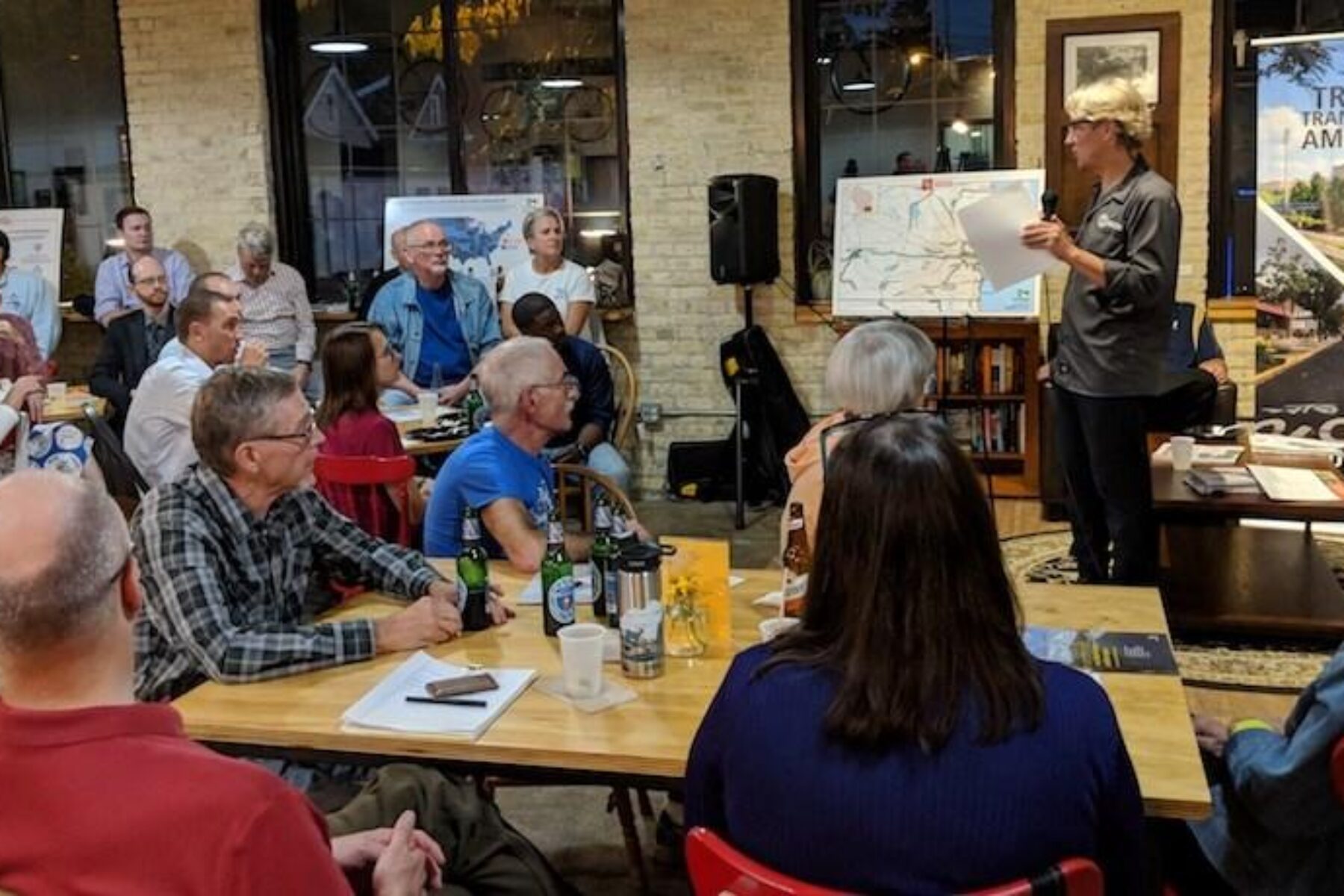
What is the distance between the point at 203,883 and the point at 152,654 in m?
1.18

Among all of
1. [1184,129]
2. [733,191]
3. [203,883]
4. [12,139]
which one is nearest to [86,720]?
[203,883]

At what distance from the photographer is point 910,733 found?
1.41 m

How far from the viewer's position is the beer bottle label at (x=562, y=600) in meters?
2.39

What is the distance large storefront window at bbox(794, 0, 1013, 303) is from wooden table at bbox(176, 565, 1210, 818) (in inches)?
204

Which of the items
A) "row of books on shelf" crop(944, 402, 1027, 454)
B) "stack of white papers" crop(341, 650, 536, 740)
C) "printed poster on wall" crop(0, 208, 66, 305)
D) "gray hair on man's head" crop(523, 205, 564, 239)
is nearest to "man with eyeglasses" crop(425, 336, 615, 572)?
"stack of white papers" crop(341, 650, 536, 740)

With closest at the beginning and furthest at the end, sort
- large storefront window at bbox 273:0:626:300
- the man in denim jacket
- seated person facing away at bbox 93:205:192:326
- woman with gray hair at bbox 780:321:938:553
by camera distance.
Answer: the man in denim jacket, woman with gray hair at bbox 780:321:938:553, seated person facing away at bbox 93:205:192:326, large storefront window at bbox 273:0:626:300

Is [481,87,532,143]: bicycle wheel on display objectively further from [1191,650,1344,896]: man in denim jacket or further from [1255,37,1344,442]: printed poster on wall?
[1191,650,1344,896]: man in denim jacket

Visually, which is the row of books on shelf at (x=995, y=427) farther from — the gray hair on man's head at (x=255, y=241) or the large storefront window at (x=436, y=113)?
the gray hair on man's head at (x=255, y=241)

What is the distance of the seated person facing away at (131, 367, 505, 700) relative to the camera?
2.27 meters

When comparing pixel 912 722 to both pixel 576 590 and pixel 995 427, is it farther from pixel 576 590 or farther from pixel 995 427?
pixel 995 427

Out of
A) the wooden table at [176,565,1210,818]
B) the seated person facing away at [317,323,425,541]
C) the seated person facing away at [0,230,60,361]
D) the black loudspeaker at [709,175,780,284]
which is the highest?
the black loudspeaker at [709,175,780,284]

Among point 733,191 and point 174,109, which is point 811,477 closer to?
point 733,191

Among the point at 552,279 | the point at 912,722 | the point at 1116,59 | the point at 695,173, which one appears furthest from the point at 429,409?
the point at 912,722

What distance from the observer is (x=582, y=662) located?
2100 millimetres
